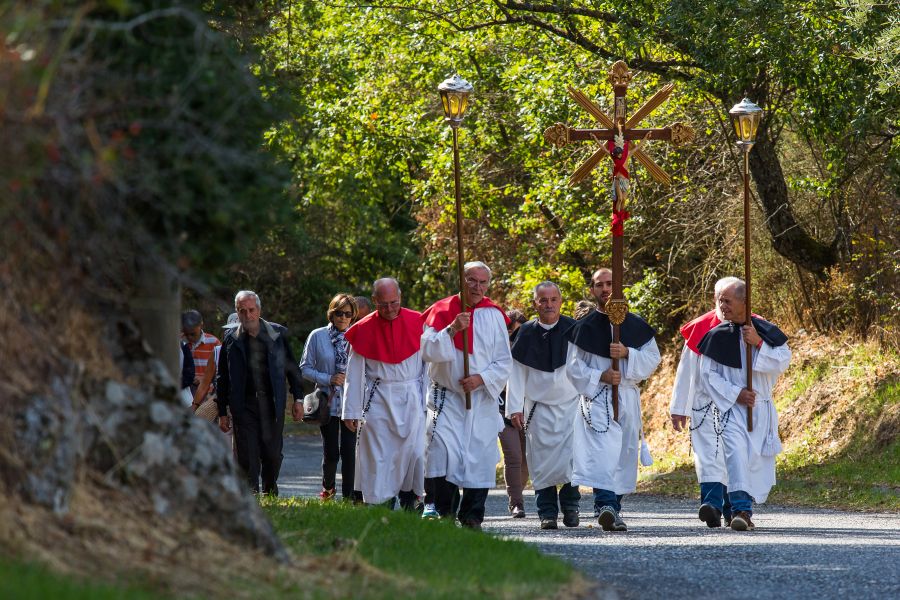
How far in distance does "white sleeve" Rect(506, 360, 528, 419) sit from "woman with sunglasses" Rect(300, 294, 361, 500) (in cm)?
173

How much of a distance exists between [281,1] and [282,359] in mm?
4298

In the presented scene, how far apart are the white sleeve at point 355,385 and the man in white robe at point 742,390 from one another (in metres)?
3.02

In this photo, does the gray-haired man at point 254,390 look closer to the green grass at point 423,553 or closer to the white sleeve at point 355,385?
the white sleeve at point 355,385

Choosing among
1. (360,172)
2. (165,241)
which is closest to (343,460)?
(165,241)

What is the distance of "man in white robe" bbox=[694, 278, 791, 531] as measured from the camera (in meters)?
12.5

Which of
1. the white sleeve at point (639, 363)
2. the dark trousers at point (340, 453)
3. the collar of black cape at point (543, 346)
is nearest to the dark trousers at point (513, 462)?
the collar of black cape at point (543, 346)

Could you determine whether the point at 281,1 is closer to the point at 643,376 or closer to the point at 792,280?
the point at 643,376

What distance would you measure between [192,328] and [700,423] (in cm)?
543

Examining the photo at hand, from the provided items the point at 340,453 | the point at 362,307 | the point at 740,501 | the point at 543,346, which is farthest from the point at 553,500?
the point at 362,307

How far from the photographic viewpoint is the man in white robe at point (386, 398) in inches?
508

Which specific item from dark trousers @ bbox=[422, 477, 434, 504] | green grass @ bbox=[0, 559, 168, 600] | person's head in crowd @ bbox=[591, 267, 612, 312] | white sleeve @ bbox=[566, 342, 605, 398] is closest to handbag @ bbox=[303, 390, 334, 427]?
dark trousers @ bbox=[422, 477, 434, 504]

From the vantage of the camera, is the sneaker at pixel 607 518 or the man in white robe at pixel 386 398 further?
the man in white robe at pixel 386 398

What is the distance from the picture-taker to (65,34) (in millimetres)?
6012

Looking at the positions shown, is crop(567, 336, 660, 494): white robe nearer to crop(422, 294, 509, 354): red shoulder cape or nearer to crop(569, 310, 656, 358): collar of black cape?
crop(569, 310, 656, 358): collar of black cape
